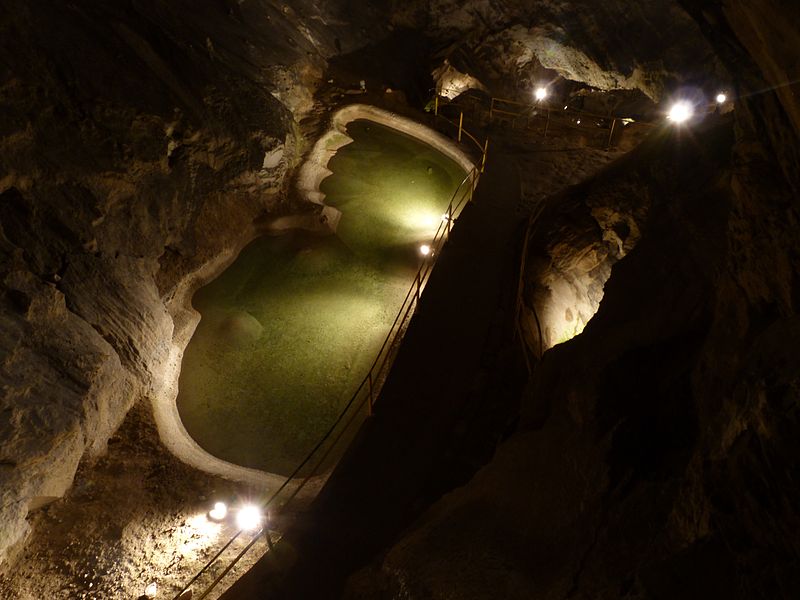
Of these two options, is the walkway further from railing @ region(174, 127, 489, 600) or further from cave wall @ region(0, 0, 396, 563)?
cave wall @ region(0, 0, 396, 563)

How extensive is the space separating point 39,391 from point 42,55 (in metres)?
5.98

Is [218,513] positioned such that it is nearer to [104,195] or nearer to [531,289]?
[104,195]

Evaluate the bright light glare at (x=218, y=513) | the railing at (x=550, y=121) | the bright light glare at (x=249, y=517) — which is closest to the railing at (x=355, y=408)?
the bright light glare at (x=249, y=517)

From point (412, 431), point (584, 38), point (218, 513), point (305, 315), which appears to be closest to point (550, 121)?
point (584, 38)

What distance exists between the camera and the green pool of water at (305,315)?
10.4 metres

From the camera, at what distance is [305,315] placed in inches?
487

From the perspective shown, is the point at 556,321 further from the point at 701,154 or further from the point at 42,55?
the point at 42,55

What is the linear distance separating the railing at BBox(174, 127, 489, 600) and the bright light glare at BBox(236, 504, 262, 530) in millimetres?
119

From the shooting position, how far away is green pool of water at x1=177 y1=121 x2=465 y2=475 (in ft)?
34.3

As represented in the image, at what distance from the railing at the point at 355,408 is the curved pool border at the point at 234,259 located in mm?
487

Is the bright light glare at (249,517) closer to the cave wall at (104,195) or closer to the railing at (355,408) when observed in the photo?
the railing at (355,408)

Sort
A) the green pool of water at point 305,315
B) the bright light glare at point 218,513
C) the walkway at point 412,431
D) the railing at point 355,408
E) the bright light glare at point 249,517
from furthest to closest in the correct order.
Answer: the green pool of water at point 305,315 → the bright light glare at point 218,513 → the bright light glare at point 249,517 → the railing at point 355,408 → the walkway at point 412,431

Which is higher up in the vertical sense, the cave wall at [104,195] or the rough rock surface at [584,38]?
the rough rock surface at [584,38]

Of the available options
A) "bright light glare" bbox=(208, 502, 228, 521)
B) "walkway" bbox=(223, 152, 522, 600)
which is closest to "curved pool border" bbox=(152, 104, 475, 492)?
"bright light glare" bbox=(208, 502, 228, 521)
